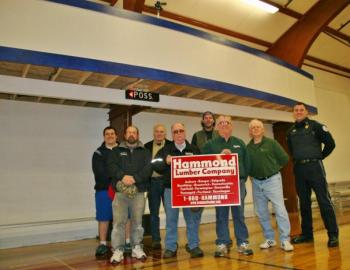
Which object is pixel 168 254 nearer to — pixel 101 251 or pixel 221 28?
pixel 101 251

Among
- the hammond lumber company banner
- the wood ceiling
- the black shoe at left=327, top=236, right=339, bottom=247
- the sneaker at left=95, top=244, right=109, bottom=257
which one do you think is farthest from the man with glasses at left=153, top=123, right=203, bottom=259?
the wood ceiling

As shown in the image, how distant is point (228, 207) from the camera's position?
3.73 meters

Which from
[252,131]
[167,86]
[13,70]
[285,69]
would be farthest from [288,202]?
[13,70]

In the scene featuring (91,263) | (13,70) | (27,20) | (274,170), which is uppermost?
(27,20)

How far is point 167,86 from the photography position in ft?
19.8

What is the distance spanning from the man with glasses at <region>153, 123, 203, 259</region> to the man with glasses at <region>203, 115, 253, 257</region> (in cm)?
23

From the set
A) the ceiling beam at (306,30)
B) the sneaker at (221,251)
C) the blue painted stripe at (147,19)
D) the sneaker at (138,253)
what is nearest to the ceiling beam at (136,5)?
the blue painted stripe at (147,19)

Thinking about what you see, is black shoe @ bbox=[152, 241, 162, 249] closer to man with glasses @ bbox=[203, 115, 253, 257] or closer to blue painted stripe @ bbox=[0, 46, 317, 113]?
man with glasses @ bbox=[203, 115, 253, 257]

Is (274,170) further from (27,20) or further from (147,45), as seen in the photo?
(27,20)

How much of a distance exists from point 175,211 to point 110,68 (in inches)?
99.3

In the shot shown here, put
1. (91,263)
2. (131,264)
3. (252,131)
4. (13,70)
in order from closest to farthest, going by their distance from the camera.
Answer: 1. (131,264)
2. (91,263)
3. (252,131)
4. (13,70)

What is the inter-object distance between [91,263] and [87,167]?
316 centimetres

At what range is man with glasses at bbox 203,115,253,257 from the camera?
144 inches

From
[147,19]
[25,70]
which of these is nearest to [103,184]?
[25,70]
